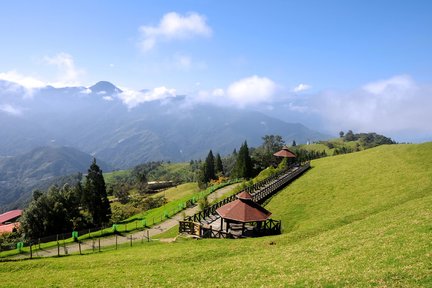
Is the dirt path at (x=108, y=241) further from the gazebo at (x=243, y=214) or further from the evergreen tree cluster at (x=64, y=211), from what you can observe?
the evergreen tree cluster at (x=64, y=211)

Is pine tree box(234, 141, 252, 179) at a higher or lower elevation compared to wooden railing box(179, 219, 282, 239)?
higher

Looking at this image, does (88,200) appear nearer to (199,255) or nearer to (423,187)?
(199,255)

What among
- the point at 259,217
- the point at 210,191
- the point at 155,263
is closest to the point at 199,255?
the point at 155,263

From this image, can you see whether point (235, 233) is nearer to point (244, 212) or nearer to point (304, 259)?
point (244, 212)

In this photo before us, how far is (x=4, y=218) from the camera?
391 ft

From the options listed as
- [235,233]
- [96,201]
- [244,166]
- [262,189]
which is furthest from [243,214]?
[244,166]

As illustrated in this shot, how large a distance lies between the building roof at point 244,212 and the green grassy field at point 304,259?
3.42 metres

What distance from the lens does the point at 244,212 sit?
122 ft

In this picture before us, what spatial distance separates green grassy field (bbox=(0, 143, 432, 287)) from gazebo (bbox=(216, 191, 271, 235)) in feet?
10.7

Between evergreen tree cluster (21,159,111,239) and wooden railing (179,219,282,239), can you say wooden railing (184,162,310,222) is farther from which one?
evergreen tree cluster (21,159,111,239)

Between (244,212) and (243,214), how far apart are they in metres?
0.33

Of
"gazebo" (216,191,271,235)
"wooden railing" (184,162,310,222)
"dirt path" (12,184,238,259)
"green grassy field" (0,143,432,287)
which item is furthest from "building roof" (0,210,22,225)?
"gazebo" (216,191,271,235)

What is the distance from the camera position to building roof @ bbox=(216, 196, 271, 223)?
121ft

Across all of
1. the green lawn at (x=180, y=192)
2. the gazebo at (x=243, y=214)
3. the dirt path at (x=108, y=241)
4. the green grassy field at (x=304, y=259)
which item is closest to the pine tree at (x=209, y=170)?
the green lawn at (x=180, y=192)
